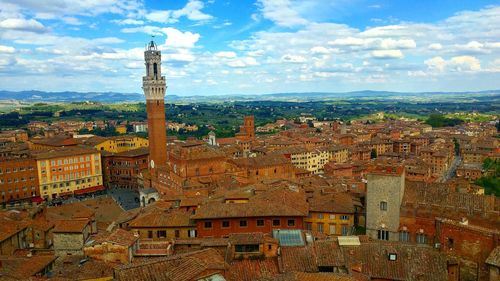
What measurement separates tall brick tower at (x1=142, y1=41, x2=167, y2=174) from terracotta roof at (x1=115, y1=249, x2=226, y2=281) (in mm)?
59143

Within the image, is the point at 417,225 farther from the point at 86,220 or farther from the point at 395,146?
the point at 395,146

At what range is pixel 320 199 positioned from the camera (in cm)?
3950

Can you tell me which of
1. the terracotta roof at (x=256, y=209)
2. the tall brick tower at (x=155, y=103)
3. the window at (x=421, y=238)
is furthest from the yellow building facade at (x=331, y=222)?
the tall brick tower at (x=155, y=103)

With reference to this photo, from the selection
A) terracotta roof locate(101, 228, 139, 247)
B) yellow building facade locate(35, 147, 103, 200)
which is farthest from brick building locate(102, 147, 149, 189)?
terracotta roof locate(101, 228, 139, 247)

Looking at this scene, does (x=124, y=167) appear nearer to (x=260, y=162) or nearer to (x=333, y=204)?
(x=260, y=162)

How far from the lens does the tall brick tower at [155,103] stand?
78062 millimetres

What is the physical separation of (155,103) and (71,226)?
4670 cm

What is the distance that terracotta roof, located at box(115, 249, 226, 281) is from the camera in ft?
60.7

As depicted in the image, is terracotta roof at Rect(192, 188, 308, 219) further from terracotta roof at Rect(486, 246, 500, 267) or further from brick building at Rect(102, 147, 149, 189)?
brick building at Rect(102, 147, 149, 189)

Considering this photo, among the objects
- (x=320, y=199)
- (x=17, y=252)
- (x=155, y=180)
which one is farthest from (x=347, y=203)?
(x=155, y=180)

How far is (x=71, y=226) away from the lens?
33.4 m

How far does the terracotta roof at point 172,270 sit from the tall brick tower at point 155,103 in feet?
194

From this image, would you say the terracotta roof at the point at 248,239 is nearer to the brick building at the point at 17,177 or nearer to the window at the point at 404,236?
the window at the point at 404,236

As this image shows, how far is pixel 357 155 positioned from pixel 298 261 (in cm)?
10403
